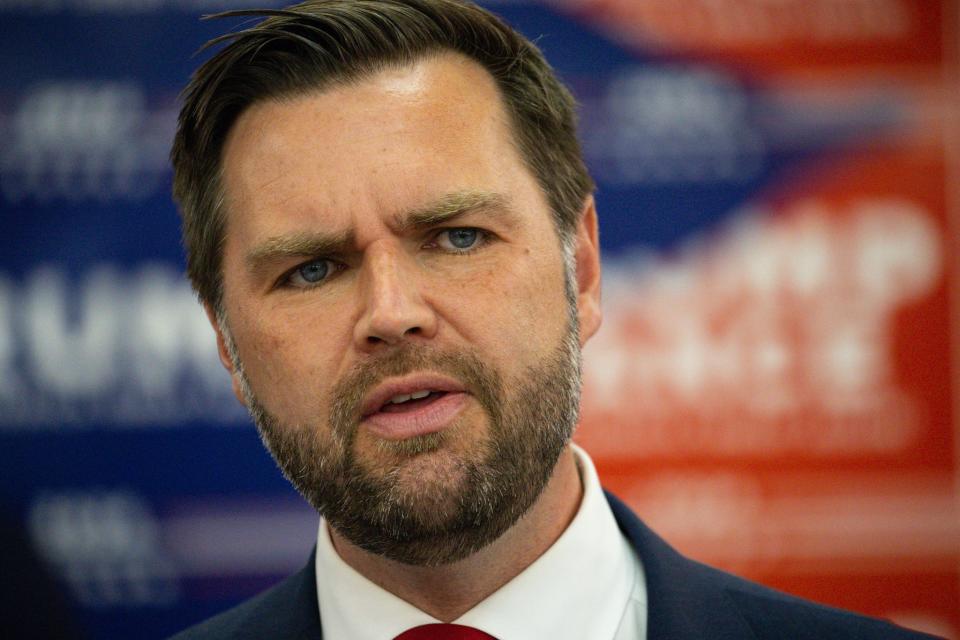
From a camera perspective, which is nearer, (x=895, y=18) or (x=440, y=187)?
(x=440, y=187)

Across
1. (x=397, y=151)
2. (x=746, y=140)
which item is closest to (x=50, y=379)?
(x=397, y=151)

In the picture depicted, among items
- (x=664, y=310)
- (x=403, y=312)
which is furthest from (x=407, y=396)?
(x=664, y=310)

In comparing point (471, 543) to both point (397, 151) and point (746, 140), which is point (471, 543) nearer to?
point (397, 151)

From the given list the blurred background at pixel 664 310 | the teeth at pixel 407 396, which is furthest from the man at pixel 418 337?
the blurred background at pixel 664 310

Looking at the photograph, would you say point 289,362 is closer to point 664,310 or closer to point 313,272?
point 313,272

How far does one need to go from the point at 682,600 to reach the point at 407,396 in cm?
52

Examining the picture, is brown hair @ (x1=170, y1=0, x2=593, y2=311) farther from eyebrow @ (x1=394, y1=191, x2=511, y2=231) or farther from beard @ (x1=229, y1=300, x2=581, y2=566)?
beard @ (x1=229, y1=300, x2=581, y2=566)

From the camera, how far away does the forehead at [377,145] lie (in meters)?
1.55

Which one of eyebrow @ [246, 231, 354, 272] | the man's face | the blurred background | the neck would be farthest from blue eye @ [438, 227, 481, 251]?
the blurred background

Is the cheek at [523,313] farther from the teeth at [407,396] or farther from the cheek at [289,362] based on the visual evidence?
the cheek at [289,362]

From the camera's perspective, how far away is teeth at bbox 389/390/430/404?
4.90 ft

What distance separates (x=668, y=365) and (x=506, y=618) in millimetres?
1307

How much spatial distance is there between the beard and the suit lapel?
0.24 m

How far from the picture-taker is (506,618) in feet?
5.18
